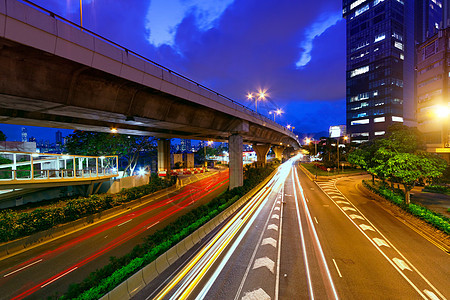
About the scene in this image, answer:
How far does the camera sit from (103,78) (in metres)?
11.7

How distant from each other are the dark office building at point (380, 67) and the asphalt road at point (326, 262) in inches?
3840

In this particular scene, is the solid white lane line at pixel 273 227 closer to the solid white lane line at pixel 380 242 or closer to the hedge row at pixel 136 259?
the hedge row at pixel 136 259

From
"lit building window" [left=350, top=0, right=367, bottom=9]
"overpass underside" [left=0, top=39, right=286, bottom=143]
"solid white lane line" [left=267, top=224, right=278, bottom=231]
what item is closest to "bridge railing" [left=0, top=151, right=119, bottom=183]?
"overpass underside" [left=0, top=39, right=286, bottom=143]

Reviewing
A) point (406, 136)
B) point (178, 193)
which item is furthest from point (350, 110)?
point (178, 193)

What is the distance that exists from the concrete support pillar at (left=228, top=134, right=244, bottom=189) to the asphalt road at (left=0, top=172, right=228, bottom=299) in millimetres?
9049

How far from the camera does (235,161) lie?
2712 centimetres

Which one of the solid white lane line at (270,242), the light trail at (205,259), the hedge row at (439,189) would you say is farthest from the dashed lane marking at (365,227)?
the hedge row at (439,189)

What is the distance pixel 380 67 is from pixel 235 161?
385 ft

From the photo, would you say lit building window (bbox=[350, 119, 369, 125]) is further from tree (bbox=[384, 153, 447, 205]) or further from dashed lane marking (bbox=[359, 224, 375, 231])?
dashed lane marking (bbox=[359, 224, 375, 231])

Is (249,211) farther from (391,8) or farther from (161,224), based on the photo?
(391,8)

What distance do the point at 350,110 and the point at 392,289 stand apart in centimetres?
12427

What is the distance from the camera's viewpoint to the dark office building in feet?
321

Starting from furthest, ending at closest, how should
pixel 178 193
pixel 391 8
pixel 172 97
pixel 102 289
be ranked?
pixel 391 8
pixel 178 193
pixel 172 97
pixel 102 289

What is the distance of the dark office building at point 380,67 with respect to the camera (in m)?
97.9
